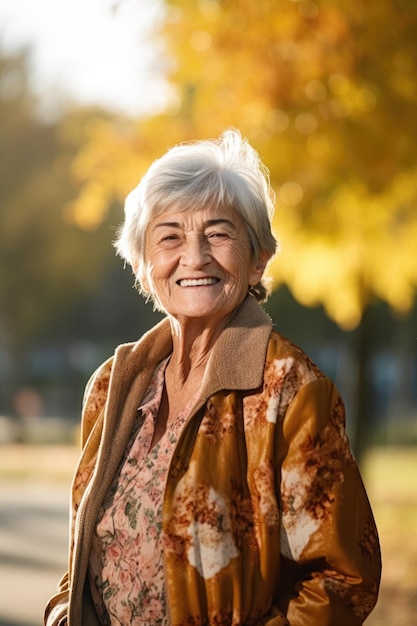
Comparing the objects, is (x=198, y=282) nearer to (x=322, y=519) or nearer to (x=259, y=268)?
(x=259, y=268)

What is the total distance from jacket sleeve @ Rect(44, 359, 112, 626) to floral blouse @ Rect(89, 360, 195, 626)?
4.5 inches

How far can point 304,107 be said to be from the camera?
835cm

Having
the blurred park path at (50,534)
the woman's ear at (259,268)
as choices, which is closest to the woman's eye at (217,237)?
the woman's ear at (259,268)

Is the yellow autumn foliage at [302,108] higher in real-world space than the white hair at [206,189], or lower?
higher

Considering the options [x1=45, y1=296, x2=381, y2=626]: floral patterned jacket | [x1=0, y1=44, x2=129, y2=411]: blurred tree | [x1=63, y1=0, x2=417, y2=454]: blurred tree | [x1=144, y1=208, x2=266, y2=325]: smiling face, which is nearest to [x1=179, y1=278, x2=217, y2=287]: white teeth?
[x1=144, y1=208, x2=266, y2=325]: smiling face

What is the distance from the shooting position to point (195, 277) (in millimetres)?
2904

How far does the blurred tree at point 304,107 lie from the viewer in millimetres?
7738

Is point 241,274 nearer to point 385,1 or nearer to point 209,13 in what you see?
point 385,1

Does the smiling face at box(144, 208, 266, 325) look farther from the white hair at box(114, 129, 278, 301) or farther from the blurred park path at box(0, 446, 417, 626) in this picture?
the blurred park path at box(0, 446, 417, 626)

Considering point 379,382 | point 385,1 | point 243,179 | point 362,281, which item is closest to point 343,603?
point 243,179

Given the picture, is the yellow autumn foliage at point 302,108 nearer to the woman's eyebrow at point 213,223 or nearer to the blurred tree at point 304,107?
the blurred tree at point 304,107

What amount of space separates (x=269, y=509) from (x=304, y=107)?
6.13 metres

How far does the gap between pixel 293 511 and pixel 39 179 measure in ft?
69.1

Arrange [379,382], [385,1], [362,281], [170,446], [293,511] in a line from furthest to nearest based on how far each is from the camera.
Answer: [379,382]
[362,281]
[385,1]
[170,446]
[293,511]
